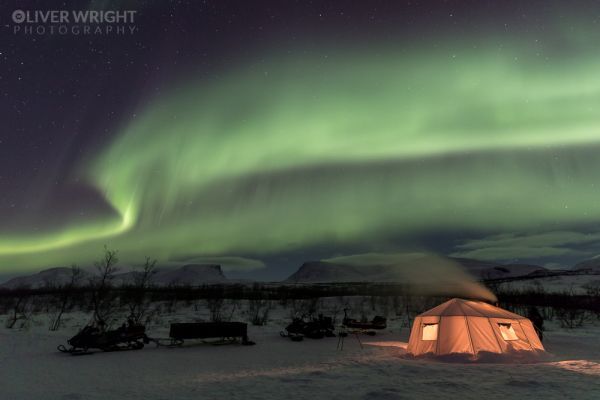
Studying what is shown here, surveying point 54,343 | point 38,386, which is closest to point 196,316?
point 54,343

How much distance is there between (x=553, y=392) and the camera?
1049 centimetres

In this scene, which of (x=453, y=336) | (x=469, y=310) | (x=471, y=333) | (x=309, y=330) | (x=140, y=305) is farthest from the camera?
(x=140, y=305)

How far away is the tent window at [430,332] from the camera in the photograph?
→ 1668 centimetres

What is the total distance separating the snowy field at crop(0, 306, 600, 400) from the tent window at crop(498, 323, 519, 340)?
1.39 meters

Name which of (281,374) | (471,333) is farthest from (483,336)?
(281,374)

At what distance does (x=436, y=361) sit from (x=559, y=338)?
9869 mm

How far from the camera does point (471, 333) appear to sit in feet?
52.6

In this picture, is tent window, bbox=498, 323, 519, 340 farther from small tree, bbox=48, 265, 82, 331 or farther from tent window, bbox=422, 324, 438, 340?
small tree, bbox=48, 265, 82, 331

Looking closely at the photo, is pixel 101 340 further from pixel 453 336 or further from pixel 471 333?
pixel 471 333

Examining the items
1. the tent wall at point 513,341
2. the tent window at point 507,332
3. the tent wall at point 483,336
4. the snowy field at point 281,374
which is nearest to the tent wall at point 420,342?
the snowy field at point 281,374

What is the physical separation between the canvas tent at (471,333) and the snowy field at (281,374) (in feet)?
3.16

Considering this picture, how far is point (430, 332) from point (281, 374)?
6.64 metres

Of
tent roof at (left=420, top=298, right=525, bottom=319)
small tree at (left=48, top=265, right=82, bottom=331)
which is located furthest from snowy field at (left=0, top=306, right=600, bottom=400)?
small tree at (left=48, top=265, right=82, bottom=331)

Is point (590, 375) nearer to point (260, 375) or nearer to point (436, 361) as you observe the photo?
point (436, 361)
